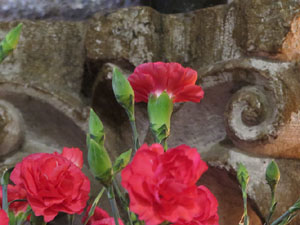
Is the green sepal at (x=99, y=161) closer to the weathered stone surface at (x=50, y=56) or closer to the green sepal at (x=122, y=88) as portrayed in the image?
the green sepal at (x=122, y=88)

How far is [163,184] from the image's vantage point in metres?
0.28

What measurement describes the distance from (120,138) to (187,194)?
615 mm

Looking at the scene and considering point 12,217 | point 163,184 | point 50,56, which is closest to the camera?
point 163,184

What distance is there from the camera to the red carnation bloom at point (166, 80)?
378 millimetres

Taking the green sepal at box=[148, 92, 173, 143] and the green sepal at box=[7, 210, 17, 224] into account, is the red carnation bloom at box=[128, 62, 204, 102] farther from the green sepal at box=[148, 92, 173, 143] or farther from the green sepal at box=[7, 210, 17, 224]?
the green sepal at box=[7, 210, 17, 224]

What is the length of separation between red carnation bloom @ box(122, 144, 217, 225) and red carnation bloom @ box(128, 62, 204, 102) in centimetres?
10

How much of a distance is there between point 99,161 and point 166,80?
0.12 meters

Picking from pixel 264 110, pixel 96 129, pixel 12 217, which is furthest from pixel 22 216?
pixel 264 110

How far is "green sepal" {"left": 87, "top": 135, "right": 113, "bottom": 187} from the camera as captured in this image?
30cm

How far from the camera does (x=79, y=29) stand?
923 mm

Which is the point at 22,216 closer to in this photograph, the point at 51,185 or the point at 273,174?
the point at 51,185

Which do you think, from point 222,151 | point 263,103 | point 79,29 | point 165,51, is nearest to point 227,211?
point 222,151

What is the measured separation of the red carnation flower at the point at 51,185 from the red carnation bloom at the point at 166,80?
0.31 feet

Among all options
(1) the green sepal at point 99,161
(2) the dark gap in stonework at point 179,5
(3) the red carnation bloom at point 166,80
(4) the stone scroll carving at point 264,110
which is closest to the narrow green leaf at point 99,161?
(1) the green sepal at point 99,161
